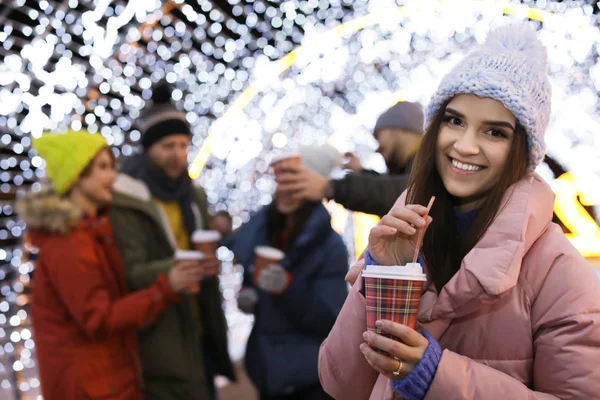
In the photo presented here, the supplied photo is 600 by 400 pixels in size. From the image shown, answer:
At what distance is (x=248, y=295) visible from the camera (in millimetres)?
2715

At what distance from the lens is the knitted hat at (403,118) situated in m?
2.70

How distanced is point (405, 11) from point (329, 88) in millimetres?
1572

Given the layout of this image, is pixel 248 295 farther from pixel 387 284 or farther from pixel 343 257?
pixel 387 284

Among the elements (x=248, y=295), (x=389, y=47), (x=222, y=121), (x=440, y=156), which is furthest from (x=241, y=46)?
→ (x=440, y=156)

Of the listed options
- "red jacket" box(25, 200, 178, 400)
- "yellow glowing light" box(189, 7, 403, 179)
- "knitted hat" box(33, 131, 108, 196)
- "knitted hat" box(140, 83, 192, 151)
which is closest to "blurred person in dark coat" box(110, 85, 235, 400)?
"knitted hat" box(140, 83, 192, 151)

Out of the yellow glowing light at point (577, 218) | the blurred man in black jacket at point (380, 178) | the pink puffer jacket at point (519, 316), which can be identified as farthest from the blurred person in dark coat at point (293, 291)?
the yellow glowing light at point (577, 218)

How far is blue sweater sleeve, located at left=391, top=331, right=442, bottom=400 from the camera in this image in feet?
3.50

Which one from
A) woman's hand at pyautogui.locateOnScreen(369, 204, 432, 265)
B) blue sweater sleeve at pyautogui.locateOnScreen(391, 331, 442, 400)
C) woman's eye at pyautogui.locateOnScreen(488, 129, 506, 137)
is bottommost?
blue sweater sleeve at pyautogui.locateOnScreen(391, 331, 442, 400)

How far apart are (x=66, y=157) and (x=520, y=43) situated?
202 cm

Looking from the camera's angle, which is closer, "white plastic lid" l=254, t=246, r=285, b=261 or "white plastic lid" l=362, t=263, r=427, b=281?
"white plastic lid" l=362, t=263, r=427, b=281

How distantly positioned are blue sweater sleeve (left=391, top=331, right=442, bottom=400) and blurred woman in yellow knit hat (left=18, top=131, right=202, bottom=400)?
164 centimetres

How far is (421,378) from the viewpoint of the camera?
1.07m

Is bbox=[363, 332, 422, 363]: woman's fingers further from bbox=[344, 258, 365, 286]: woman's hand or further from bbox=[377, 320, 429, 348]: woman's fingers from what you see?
bbox=[344, 258, 365, 286]: woman's hand

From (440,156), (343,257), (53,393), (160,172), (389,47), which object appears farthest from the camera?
(389,47)
